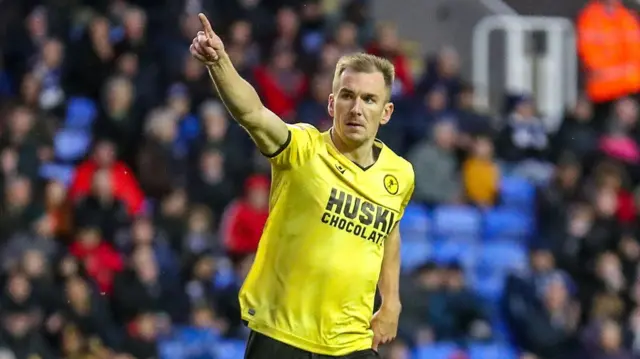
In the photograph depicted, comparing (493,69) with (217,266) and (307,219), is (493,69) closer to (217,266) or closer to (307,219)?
(217,266)

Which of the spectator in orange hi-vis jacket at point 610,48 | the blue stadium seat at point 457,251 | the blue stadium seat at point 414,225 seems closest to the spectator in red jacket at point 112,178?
the blue stadium seat at point 414,225

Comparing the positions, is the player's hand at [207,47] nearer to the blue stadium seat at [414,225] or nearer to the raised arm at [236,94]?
the raised arm at [236,94]

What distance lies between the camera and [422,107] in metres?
14.6

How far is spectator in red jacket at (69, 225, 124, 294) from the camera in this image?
1183cm

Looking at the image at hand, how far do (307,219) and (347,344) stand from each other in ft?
1.91

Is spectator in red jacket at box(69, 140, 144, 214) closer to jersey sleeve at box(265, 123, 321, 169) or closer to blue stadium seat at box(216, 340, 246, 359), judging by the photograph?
blue stadium seat at box(216, 340, 246, 359)

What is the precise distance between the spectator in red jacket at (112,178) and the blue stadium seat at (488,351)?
3143 mm

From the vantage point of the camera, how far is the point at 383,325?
21.8ft

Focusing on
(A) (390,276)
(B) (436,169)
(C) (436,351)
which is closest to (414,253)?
(B) (436,169)

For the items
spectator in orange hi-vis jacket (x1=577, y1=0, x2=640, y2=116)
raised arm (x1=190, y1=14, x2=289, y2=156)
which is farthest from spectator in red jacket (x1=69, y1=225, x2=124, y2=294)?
spectator in orange hi-vis jacket (x1=577, y1=0, x2=640, y2=116)

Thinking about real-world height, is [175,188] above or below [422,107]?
below

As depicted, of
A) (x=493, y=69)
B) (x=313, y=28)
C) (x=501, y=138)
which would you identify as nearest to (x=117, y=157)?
(x=313, y=28)

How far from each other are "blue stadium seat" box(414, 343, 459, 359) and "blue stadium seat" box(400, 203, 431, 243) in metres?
1.71

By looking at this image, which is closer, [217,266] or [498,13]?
[217,266]
